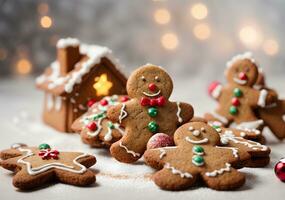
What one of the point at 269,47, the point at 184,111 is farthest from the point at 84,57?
the point at 269,47

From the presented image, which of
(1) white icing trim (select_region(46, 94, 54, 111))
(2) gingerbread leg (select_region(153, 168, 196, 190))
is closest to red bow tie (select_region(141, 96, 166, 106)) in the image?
(2) gingerbread leg (select_region(153, 168, 196, 190))

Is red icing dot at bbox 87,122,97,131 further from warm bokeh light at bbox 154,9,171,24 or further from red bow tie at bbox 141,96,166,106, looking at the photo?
warm bokeh light at bbox 154,9,171,24

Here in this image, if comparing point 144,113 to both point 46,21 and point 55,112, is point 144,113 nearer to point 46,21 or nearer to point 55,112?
point 55,112

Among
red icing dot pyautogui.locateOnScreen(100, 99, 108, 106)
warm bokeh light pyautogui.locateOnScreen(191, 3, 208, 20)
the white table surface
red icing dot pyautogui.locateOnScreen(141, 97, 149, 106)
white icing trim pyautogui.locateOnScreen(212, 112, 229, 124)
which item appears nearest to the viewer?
the white table surface

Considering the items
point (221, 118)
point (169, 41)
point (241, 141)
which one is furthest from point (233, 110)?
point (169, 41)

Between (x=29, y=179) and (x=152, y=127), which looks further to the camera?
(x=152, y=127)

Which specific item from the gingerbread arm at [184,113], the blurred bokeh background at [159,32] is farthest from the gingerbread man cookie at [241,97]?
the blurred bokeh background at [159,32]
